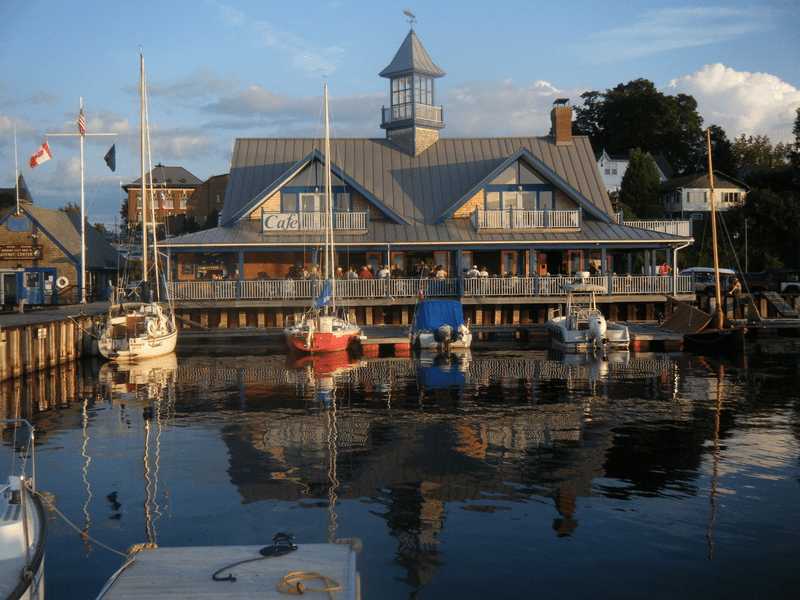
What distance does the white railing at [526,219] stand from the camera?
112 feet

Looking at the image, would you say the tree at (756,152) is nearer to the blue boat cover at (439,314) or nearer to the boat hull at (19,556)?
the blue boat cover at (439,314)

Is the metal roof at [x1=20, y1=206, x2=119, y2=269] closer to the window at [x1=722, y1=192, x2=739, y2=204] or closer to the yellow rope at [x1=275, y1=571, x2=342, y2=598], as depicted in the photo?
the yellow rope at [x1=275, y1=571, x2=342, y2=598]

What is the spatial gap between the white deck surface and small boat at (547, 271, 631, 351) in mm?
22429

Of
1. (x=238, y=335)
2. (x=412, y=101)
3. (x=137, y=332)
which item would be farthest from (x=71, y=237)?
(x=412, y=101)

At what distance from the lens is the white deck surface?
5.50 m

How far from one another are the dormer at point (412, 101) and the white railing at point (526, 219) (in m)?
7.48

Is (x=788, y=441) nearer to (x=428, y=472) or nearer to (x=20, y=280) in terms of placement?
(x=428, y=472)

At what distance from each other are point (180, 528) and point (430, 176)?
101 feet

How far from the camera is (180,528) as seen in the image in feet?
29.9

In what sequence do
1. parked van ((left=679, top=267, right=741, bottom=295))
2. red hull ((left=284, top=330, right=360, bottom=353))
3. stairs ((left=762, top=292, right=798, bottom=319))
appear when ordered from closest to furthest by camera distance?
1. red hull ((left=284, top=330, right=360, bottom=353))
2. stairs ((left=762, top=292, right=798, bottom=319))
3. parked van ((left=679, top=267, right=741, bottom=295))

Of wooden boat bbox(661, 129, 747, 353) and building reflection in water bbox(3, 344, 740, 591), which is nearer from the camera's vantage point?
building reflection in water bbox(3, 344, 740, 591)

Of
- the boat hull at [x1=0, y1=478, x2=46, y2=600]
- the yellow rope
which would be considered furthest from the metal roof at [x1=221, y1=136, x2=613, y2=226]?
the yellow rope

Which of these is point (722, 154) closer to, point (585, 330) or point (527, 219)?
point (527, 219)

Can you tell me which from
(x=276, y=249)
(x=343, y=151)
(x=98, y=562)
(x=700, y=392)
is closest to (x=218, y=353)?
(x=276, y=249)
